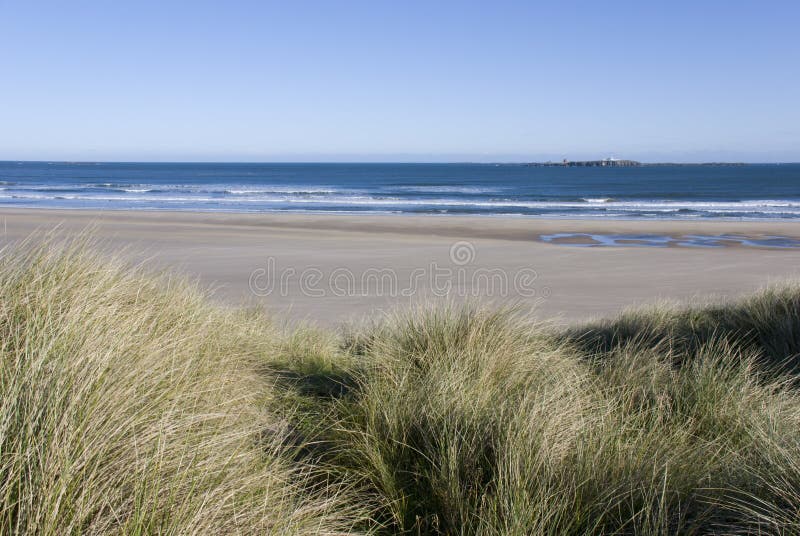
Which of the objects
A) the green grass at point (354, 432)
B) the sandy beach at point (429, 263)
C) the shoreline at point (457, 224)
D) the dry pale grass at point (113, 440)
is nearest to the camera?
the dry pale grass at point (113, 440)

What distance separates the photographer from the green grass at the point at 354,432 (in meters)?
2.43

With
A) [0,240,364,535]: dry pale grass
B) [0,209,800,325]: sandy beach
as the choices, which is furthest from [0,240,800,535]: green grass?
[0,209,800,325]: sandy beach

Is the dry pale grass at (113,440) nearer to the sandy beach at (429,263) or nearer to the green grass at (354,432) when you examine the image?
the green grass at (354,432)

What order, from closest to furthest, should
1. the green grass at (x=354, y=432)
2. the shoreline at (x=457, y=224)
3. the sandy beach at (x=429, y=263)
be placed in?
the green grass at (x=354, y=432) → the sandy beach at (x=429, y=263) → the shoreline at (x=457, y=224)

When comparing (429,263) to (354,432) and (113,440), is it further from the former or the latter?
(113,440)

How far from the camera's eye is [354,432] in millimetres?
3885

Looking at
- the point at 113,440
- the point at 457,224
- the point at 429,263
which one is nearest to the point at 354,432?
the point at 113,440

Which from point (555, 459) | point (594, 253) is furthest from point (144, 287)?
point (594, 253)

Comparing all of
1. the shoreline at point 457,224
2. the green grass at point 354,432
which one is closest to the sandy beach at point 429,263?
the shoreline at point 457,224

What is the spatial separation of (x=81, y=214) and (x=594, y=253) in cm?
2432

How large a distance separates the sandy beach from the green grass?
5.24 ft

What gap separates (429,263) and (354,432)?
13.2 metres

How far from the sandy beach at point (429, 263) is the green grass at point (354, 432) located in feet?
5.24

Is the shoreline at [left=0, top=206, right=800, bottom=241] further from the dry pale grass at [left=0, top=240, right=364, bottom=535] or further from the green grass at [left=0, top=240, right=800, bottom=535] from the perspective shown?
the dry pale grass at [left=0, top=240, right=364, bottom=535]
